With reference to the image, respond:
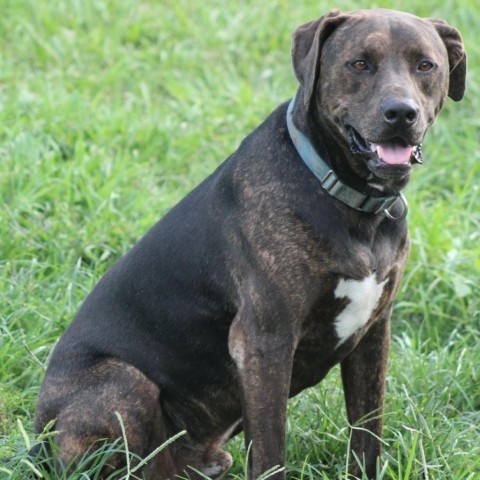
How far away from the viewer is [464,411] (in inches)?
169

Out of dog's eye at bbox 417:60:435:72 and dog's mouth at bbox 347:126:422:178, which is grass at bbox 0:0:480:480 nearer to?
dog's mouth at bbox 347:126:422:178

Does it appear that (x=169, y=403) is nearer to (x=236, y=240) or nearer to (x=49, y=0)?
(x=236, y=240)

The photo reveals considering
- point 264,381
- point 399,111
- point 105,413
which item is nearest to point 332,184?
point 399,111

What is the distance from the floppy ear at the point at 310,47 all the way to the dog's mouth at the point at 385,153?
20 centimetres

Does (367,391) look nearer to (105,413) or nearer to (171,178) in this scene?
(105,413)

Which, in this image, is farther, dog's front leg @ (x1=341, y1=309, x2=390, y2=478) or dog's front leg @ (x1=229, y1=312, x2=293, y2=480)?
dog's front leg @ (x1=341, y1=309, x2=390, y2=478)

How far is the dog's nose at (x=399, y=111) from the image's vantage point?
3.31 metres

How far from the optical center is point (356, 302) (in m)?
3.47

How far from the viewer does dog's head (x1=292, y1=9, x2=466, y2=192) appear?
3.37m

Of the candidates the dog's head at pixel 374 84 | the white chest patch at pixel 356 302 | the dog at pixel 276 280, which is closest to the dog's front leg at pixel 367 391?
the dog at pixel 276 280

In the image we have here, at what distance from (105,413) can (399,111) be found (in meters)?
1.36

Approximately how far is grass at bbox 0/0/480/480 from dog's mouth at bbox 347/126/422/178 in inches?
35.4

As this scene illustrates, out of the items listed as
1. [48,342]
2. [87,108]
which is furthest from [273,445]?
[87,108]

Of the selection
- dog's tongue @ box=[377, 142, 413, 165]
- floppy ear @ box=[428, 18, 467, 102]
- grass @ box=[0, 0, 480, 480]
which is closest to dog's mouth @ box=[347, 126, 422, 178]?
dog's tongue @ box=[377, 142, 413, 165]
